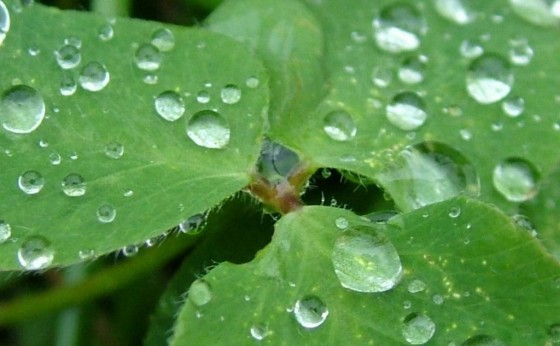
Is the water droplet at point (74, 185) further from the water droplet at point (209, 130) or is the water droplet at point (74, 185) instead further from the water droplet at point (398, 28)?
the water droplet at point (398, 28)

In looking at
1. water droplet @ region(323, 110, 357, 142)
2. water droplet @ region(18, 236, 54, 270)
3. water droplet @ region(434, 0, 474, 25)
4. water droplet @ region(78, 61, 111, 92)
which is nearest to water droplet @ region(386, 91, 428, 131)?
water droplet @ region(323, 110, 357, 142)

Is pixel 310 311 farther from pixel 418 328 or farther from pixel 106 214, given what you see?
pixel 106 214

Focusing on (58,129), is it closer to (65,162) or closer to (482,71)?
(65,162)

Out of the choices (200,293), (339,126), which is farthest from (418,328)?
(339,126)

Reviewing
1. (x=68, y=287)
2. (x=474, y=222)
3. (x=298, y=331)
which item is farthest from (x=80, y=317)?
(x=474, y=222)

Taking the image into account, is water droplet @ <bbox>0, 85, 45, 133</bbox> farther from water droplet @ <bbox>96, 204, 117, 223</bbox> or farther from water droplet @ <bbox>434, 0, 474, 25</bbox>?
water droplet @ <bbox>434, 0, 474, 25</bbox>

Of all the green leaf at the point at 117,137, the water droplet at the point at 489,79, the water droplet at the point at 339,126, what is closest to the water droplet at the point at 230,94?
the green leaf at the point at 117,137
